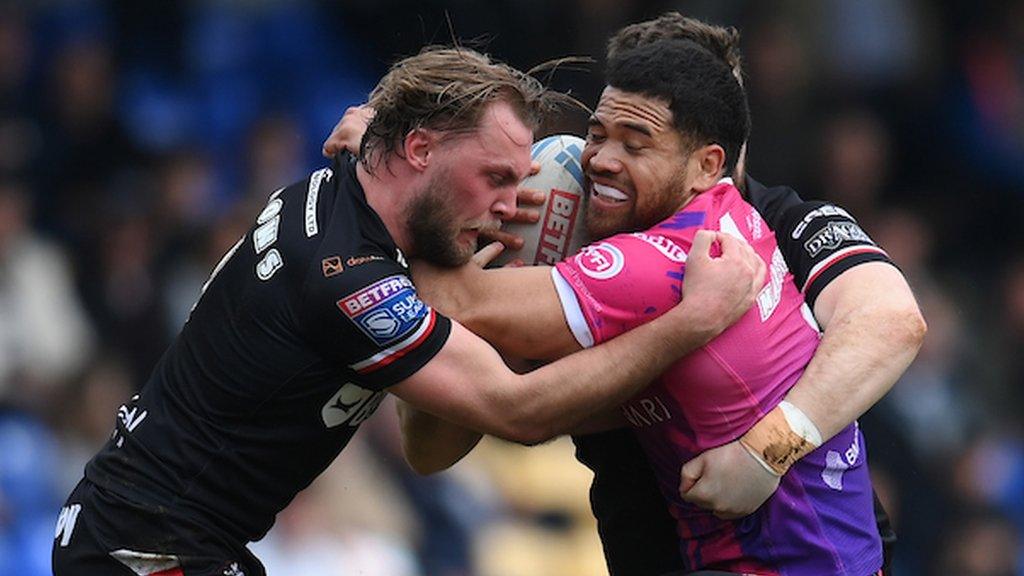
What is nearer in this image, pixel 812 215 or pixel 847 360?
pixel 847 360

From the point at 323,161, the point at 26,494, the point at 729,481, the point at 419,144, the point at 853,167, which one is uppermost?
the point at 419,144

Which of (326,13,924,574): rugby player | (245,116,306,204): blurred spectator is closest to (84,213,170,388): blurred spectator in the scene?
(245,116,306,204): blurred spectator

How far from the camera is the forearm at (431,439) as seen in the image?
588 centimetres

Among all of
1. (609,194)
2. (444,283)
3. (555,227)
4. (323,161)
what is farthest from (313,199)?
(323,161)

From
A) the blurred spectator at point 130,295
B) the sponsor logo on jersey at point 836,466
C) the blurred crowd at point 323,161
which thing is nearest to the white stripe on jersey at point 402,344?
the sponsor logo on jersey at point 836,466

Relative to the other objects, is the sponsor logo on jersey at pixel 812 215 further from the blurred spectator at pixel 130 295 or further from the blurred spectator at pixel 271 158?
the blurred spectator at pixel 271 158

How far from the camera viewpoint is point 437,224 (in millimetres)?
5242

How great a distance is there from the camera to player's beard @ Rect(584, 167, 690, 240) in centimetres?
536

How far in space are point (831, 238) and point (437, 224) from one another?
1.30 m

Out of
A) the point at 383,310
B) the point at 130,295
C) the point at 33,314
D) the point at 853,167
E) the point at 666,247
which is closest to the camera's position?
the point at 383,310

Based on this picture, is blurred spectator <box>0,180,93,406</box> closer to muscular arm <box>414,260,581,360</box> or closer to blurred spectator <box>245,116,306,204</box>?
blurred spectator <box>245,116,306,204</box>

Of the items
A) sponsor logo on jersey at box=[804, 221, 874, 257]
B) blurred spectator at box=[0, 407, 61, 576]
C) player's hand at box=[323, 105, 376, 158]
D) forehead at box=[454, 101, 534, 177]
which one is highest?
forehead at box=[454, 101, 534, 177]

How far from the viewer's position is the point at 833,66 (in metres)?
12.0

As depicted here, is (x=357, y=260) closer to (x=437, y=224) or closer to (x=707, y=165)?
(x=437, y=224)
